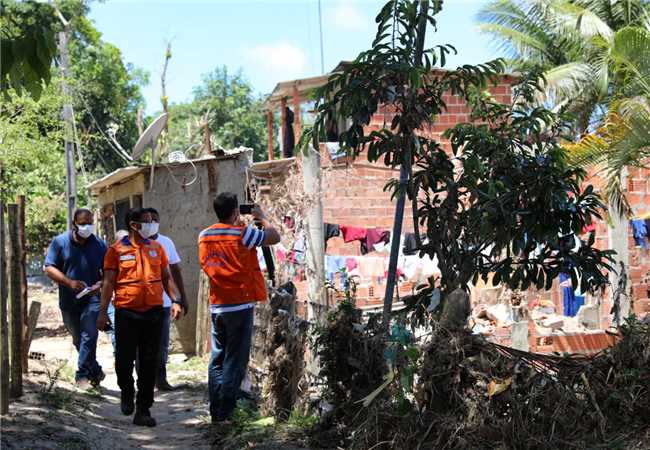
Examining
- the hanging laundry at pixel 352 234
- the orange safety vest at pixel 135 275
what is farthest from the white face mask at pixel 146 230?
the hanging laundry at pixel 352 234

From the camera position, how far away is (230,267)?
6980 mm

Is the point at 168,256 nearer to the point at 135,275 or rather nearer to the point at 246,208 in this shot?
the point at 135,275

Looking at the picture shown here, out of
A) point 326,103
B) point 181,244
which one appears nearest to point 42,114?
point 181,244

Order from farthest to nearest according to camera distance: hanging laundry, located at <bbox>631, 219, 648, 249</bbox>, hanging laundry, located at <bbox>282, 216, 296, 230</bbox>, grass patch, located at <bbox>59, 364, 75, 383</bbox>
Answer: hanging laundry, located at <bbox>631, 219, 648, 249</bbox> → hanging laundry, located at <bbox>282, 216, 296, 230</bbox> → grass patch, located at <bbox>59, 364, 75, 383</bbox>

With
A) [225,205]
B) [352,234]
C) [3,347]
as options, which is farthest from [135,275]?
[352,234]

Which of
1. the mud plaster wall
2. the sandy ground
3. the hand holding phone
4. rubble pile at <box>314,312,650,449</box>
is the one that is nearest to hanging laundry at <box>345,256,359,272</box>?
the mud plaster wall

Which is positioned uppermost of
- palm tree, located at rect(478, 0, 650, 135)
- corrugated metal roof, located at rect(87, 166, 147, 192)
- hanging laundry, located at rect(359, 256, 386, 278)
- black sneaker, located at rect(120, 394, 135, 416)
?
palm tree, located at rect(478, 0, 650, 135)

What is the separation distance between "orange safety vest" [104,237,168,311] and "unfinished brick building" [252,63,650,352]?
599 centimetres

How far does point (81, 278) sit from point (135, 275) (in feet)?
6.27

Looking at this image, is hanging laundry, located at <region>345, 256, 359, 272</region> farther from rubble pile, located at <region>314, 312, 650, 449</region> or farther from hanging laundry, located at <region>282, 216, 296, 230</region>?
rubble pile, located at <region>314, 312, 650, 449</region>

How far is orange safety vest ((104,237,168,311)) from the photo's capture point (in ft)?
24.3

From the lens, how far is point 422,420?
5.12 metres

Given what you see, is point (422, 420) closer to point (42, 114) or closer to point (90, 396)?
point (90, 396)

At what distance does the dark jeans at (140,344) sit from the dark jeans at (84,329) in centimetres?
155
